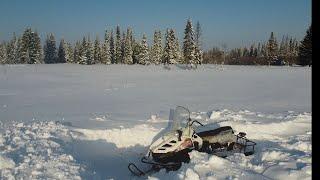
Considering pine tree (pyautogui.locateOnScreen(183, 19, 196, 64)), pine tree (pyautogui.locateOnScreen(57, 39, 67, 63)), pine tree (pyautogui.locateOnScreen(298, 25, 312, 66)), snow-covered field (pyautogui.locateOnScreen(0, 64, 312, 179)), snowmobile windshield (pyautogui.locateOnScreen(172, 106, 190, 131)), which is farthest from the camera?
pine tree (pyautogui.locateOnScreen(57, 39, 67, 63))

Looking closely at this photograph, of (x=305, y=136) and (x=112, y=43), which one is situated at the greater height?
(x=112, y=43)

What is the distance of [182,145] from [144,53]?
64.6m

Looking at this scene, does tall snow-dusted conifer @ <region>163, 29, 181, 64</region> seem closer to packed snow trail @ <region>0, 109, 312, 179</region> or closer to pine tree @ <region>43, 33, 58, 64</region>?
pine tree @ <region>43, 33, 58, 64</region>

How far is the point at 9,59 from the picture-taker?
92188mm

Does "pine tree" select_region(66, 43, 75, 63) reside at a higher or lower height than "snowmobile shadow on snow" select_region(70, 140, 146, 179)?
higher

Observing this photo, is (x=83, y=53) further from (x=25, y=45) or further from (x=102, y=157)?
(x=102, y=157)

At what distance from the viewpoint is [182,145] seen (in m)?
10.8

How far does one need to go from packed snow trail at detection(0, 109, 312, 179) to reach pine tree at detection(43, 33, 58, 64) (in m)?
76.3

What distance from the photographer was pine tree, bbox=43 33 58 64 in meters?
88.8

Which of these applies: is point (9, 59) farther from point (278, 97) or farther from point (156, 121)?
point (156, 121)

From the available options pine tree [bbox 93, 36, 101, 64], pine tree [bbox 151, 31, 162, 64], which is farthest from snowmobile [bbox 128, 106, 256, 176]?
pine tree [bbox 93, 36, 101, 64]

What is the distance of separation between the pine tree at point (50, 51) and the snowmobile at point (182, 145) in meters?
80.7

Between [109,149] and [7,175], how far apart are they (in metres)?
4.37

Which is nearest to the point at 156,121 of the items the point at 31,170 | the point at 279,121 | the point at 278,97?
the point at 279,121
